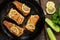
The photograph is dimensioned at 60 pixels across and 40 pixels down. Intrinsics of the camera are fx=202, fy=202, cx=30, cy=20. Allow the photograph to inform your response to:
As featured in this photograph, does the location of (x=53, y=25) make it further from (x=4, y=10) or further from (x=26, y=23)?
(x=4, y=10)

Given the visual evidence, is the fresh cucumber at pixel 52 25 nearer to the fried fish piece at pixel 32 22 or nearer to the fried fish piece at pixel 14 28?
the fried fish piece at pixel 32 22

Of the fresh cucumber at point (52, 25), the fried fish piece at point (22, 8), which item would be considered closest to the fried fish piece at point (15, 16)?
the fried fish piece at point (22, 8)

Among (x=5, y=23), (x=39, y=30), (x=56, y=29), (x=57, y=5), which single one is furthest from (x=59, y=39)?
(x=5, y=23)

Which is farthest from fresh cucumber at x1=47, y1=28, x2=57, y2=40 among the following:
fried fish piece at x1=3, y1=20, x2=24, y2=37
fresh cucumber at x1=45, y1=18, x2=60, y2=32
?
fried fish piece at x1=3, y1=20, x2=24, y2=37

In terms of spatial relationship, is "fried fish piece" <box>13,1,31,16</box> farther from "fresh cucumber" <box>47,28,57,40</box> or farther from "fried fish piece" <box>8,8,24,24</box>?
"fresh cucumber" <box>47,28,57,40</box>

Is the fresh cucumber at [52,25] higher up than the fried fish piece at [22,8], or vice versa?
A: the fried fish piece at [22,8]
